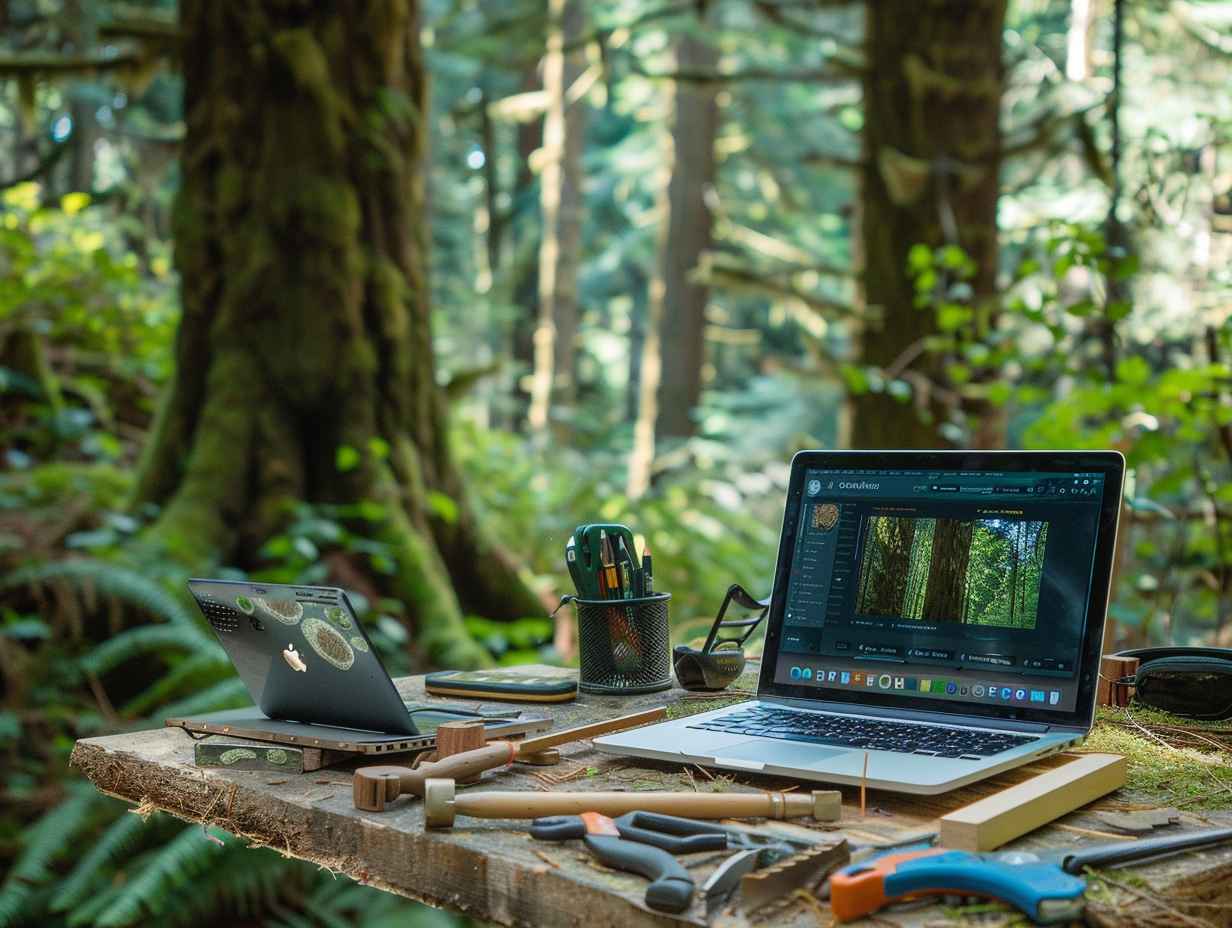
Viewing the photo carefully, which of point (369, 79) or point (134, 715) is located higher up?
point (369, 79)

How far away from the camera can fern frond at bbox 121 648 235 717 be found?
15.1ft

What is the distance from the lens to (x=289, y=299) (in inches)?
219

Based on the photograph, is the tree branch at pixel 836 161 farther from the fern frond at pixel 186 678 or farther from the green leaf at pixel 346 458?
the fern frond at pixel 186 678

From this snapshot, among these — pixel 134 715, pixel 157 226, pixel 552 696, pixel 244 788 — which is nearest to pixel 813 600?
pixel 552 696

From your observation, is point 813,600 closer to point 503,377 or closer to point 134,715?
point 134,715

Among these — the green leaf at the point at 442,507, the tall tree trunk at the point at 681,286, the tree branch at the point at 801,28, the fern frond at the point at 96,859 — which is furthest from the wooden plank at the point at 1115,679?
the tall tree trunk at the point at 681,286

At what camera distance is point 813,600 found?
2178 mm

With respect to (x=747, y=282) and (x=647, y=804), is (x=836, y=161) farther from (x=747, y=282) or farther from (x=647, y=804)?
(x=647, y=804)

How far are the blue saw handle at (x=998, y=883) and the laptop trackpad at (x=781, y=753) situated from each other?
1.44 feet

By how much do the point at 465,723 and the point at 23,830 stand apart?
11.2 ft

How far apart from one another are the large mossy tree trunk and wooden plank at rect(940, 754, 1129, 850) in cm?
395

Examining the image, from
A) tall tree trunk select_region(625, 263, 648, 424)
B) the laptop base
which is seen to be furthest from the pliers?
tall tree trunk select_region(625, 263, 648, 424)

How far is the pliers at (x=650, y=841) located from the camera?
124cm

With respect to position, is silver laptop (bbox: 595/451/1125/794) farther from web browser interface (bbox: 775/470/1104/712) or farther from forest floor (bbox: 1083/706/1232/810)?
forest floor (bbox: 1083/706/1232/810)
